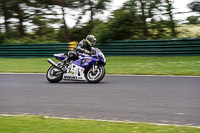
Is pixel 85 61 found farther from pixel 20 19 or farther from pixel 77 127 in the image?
pixel 20 19

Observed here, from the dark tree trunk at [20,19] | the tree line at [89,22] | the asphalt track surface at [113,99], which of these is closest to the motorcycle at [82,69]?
the asphalt track surface at [113,99]

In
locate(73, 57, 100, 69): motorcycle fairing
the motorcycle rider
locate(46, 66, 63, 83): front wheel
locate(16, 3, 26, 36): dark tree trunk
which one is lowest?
locate(46, 66, 63, 83): front wheel

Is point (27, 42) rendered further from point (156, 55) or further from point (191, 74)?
point (191, 74)

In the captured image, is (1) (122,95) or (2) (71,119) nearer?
(2) (71,119)

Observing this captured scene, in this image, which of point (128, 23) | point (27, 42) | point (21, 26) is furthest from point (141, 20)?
point (21, 26)

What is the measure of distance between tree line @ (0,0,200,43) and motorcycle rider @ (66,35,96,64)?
9.43 m

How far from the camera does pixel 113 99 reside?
7.68m

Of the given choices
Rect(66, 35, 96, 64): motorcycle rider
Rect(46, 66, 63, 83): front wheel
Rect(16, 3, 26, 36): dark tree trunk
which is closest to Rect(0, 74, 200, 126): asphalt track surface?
Rect(46, 66, 63, 83): front wheel

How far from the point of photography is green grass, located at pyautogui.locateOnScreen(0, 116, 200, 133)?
191 inches

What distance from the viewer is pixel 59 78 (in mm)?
10672

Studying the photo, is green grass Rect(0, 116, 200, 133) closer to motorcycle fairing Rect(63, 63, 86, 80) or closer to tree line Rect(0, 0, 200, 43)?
motorcycle fairing Rect(63, 63, 86, 80)

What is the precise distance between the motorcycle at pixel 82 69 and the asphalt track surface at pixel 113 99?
11.2 inches

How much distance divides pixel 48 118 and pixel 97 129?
1.25 m

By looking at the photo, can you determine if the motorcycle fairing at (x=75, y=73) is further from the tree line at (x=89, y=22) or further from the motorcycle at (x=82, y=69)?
the tree line at (x=89, y=22)
